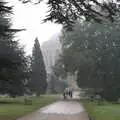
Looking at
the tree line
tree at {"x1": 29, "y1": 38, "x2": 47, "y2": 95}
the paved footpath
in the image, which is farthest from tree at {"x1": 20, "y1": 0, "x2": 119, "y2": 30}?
tree at {"x1": 29, "y1": 38, "x2": 47, "y2": 95}

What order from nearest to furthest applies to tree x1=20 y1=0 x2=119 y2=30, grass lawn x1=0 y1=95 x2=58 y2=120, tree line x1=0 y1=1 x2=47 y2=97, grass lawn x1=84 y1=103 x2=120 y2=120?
tree x1=20 y1=0 x2=119 y2=30 < tree line x1=0 y1=1 x2=47 y2=97 < grass lawn x1=84 y1=103 x2=120 y2=120 < grass lawn x1=0 y1=95 x2=58 y2=120

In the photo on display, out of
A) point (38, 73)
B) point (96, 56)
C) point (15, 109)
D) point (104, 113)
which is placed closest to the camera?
point (104, 113)

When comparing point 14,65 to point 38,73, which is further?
point 38,73

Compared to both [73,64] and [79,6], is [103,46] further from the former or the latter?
[79,6]

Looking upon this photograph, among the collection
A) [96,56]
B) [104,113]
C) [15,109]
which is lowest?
[104,113]

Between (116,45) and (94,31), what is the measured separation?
4607mm

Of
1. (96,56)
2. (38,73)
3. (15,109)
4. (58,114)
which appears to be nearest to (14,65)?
(58,114)

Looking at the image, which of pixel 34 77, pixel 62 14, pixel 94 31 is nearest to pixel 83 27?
pixel 94 31

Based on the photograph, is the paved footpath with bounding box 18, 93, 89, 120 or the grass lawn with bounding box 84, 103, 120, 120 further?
the grass lawn with bounding box 84, 103, 120, 120

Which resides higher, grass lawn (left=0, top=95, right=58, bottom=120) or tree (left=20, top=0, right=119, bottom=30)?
tree (left=20, top=0, right=119, bottom=30)

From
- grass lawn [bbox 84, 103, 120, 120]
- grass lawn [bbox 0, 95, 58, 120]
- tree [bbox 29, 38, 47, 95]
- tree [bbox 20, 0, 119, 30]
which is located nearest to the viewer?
tree [bbox 20, 0, 119, 30]

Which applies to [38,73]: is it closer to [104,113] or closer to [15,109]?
[15,109]

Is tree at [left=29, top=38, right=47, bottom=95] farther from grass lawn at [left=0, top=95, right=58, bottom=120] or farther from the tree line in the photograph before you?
grass lawn at [left=0, top=95, right=58, bottom=120]

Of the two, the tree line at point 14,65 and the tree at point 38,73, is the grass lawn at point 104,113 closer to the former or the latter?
the tree line at point 14,65
